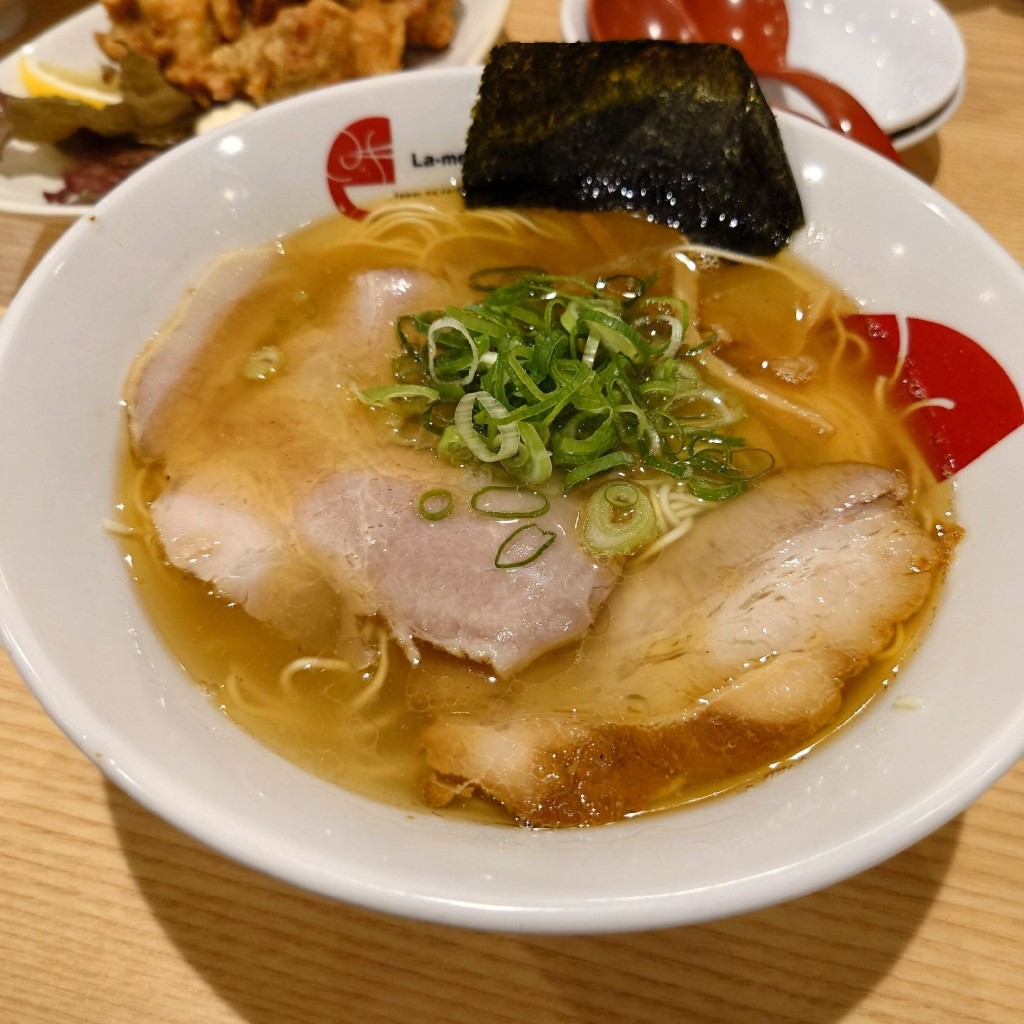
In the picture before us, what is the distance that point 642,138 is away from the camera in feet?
6.33

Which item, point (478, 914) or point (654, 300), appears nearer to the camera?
point (478, 914)

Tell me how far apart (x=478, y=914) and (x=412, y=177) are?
5.68 ft

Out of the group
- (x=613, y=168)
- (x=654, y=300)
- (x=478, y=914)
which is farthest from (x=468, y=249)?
(x=478, y=914)

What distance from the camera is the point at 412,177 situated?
2072 millimetres

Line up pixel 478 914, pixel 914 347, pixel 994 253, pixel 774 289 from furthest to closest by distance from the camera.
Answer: pixel 774 289 → pixel 914 347 → pixel 994 253 → pixel 478 914

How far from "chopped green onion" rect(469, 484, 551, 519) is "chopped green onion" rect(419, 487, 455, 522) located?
0.14ft

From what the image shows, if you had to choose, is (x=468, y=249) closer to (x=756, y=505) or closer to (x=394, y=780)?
(x=756, y=505)

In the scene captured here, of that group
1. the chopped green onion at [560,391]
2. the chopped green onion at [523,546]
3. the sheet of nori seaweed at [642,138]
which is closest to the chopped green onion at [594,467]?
the chopped green onion at [560,391]

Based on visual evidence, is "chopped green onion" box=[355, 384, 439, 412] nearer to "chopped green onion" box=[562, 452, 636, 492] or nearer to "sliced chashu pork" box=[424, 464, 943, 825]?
"chopped green onion" box=[562, 452, 636, 492]

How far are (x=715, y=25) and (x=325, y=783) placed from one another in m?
2.64

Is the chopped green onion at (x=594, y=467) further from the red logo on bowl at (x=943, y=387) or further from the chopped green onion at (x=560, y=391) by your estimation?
the red logo on bowl at (x=943, y=387)

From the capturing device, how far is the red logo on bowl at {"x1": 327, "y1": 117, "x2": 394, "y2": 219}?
1.95 metres

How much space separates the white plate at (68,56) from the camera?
97.6 inches

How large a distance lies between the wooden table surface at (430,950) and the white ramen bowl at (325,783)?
287mm
